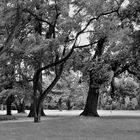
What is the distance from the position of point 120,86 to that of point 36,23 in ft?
40.2

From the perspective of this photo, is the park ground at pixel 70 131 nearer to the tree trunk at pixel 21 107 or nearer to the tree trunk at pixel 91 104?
the tree trunk at pixel 91 104

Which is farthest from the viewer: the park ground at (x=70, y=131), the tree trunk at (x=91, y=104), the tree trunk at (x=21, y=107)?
the tree trunk at (x=21, y=107)

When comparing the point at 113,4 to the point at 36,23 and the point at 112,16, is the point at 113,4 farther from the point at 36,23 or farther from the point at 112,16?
the point at 36,23

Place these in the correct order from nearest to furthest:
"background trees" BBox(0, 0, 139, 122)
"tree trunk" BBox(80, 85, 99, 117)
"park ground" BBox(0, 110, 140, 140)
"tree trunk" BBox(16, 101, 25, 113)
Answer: "park ground" BBox(0, 110, 140, 140) → "background trees" BBox(0, 0, 139, 122) → "tree trunk" BBox(80, 85, 99, 117) → "tree trunk" BBox(16, 101, 25, 113)

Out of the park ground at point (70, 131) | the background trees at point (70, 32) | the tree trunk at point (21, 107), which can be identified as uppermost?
the background trees at point (70, 32)

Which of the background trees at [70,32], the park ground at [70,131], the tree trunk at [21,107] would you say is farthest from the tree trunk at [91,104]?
the tree trunk at [21,107]

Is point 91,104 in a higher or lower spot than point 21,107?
higher

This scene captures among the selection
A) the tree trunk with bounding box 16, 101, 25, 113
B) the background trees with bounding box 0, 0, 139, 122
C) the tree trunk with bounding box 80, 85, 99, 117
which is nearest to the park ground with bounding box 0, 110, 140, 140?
the background trees with bounding box 0, 0, 139, 122

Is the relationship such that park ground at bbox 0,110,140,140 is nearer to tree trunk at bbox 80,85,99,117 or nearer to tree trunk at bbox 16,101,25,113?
tree trunk at bbox 80,85,99,117

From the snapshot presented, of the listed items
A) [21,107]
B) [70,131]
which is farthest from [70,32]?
[21,107]

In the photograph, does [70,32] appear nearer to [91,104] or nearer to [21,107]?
[91,104]

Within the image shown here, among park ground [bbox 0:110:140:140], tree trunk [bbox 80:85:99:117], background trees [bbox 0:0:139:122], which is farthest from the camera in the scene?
tree trunk [bbox 80:85:99:117]

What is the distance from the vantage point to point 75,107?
81312mm

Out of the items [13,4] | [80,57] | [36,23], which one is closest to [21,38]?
[36,23]
